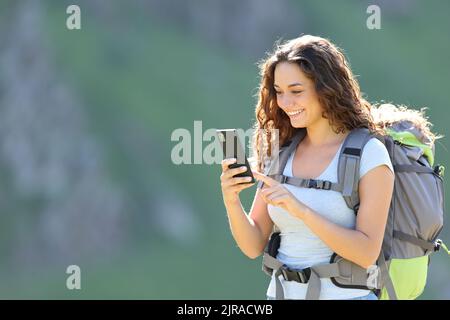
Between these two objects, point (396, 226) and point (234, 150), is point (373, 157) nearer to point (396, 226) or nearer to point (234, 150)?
point (396, 226)

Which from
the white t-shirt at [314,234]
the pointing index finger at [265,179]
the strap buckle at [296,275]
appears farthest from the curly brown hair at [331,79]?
the strap buckle at [296,275]

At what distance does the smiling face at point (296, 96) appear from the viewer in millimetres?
3670

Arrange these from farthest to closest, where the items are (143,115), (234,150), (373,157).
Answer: (143,115) < (234,150) < (373,157)

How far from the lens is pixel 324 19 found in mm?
21438

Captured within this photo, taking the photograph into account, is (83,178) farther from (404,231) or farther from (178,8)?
(404,231)

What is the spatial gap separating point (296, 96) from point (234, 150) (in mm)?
318

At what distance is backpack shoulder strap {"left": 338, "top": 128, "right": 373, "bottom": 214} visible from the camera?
3506 millimetres

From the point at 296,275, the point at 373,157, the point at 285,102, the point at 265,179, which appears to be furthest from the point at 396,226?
the point at 285,102

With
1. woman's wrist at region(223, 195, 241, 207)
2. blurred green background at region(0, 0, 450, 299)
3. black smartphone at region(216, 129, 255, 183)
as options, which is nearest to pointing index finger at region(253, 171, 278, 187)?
black smartphone at region(216, 129, 255, 183)

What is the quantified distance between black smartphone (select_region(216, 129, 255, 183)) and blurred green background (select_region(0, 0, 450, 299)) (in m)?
11.4

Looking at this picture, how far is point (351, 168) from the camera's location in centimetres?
351

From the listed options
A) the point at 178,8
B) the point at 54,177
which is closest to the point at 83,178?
the point at 54,177

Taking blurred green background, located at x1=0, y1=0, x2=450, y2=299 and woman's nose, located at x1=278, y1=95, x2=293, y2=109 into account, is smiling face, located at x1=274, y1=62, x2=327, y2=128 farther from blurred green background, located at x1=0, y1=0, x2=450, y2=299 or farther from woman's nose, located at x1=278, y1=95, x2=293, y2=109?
blurred green background, located at x1=0, y1=0, x2=450, y2=299
